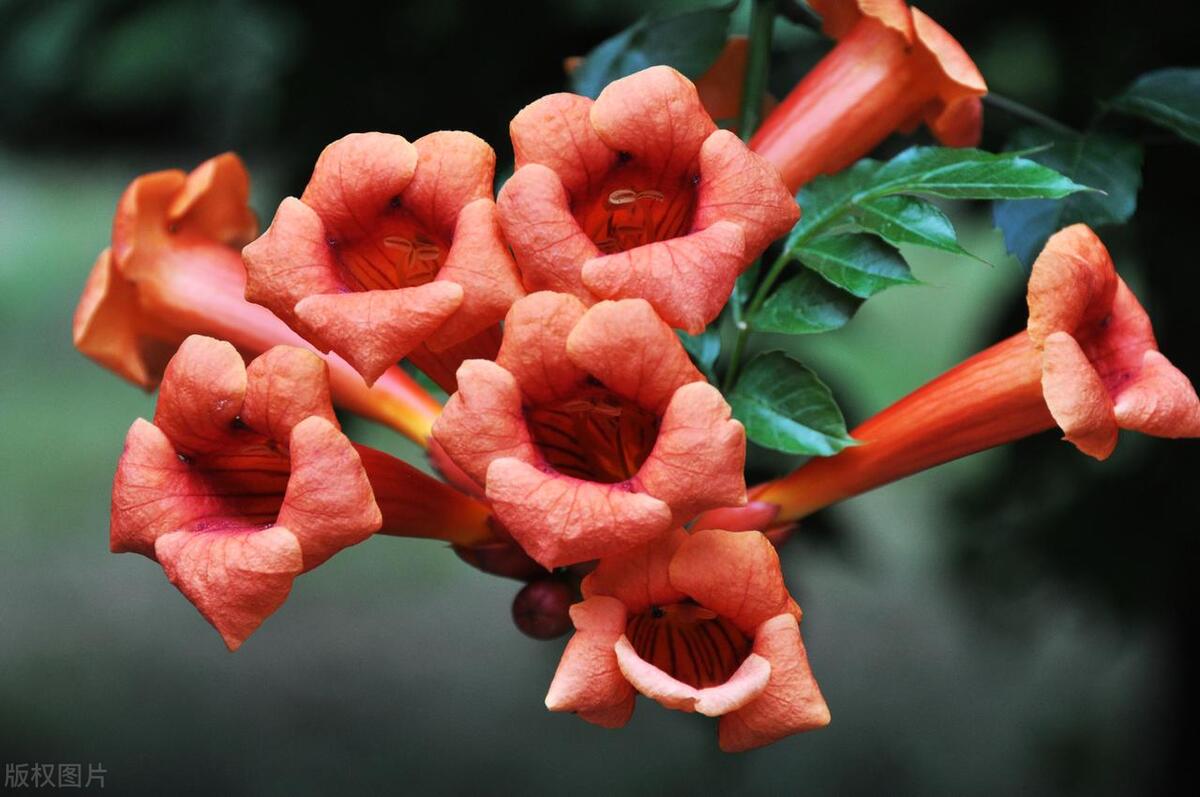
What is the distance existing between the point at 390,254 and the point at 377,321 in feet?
0.74

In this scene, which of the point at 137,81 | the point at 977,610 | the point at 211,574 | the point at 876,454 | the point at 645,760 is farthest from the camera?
the point at 645,760

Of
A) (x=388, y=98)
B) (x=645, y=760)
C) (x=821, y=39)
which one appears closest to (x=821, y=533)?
(x=821, y=39)

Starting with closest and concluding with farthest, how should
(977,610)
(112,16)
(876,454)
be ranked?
(876,454), (112,16), (977,610)

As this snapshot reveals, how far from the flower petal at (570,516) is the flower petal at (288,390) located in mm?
198

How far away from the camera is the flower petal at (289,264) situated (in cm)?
118

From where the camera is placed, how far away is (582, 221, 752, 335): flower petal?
1096 mm

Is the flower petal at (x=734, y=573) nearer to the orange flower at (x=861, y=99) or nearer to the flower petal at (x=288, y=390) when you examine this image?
the flower petal at (x=288, y=390)

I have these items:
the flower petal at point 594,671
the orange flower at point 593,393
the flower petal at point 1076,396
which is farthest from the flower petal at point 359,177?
the flower petal at point 1076,396

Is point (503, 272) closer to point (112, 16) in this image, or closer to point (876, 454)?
point (876, 454)

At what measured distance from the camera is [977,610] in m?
2.48

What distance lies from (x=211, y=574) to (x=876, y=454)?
0.75 metres

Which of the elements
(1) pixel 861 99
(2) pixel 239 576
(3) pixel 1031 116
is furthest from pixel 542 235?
(3) pixel 1031 116

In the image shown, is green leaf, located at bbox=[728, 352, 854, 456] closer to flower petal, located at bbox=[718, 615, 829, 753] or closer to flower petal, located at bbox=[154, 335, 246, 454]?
flower petal, located at bbox=[718, 615, 829, 753]

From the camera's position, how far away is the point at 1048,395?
3.93 feet
